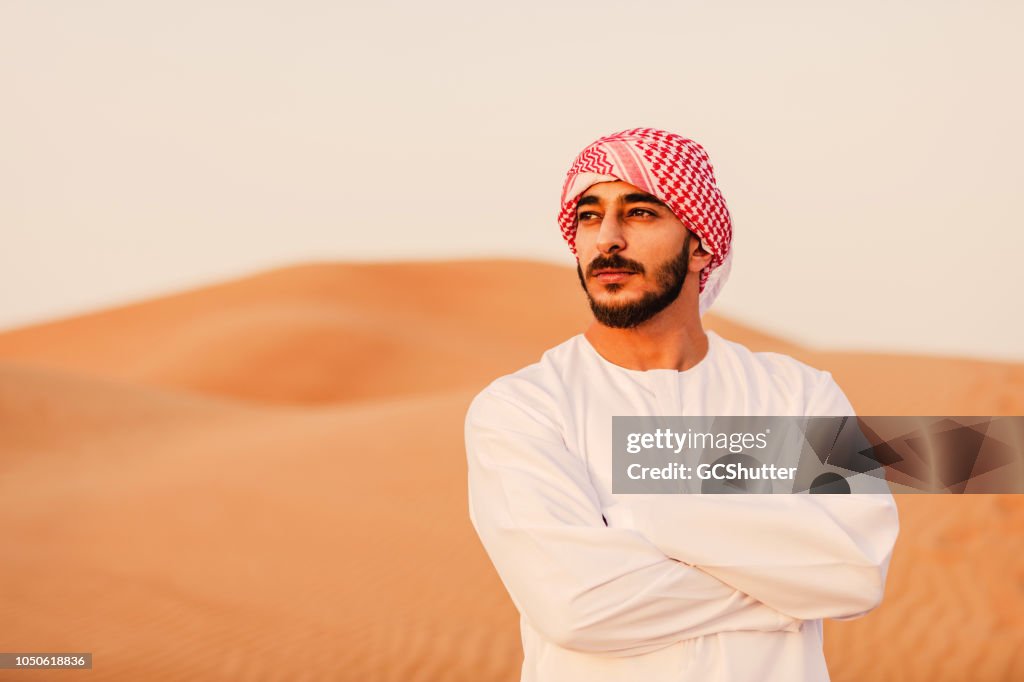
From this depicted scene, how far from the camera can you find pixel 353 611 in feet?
31.6

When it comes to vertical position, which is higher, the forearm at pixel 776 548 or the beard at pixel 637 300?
the beard at pixel 637 300

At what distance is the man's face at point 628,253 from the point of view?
9.11 feet

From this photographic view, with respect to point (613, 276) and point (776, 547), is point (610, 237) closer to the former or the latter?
point (613, 276)

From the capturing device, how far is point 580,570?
2.48m

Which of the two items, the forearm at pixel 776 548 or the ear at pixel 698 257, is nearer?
the forearm at pixel 776 548

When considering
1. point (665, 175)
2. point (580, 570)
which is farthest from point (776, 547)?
point (665, 175)

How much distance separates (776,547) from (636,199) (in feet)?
3.16

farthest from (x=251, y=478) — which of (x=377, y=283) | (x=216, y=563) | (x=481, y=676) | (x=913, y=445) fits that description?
(x=377, y=283)

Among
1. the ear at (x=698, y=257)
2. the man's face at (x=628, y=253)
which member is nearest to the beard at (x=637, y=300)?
the man's face at (x=628, y=253)

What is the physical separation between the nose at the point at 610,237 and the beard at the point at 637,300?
0.07ft

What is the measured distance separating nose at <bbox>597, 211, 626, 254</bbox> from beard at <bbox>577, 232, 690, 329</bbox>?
0.02 meters

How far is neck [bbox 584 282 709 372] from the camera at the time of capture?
291 cm

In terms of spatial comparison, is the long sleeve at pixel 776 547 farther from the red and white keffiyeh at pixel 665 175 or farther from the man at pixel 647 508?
the red and white keffiyeh at pixel 665 175

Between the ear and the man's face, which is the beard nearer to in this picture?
the man's face
